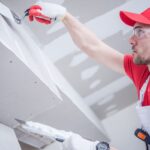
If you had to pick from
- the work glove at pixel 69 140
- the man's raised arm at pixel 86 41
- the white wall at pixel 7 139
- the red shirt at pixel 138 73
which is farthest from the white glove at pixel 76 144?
the man's raised arm at pixel 86 41

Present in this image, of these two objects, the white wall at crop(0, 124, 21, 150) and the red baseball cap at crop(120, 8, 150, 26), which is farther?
the red baseball cap at crop(120, 8, 150, 26)

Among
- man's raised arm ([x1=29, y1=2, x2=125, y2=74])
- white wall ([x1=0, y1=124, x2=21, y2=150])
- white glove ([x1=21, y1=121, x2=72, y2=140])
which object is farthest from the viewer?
man's raised arm ([x1=29, y1=2, x2=125, y2=74])

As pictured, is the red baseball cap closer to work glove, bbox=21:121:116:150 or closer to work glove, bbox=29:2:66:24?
work glove, bbox=29:2:66:24

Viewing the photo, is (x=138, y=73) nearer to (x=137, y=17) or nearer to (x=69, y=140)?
(x=137, y=17)

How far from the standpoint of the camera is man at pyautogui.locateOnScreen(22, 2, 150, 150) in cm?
139

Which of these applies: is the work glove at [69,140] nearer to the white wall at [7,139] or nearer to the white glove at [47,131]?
the white glove at [47,131]

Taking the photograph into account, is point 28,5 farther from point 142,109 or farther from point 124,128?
point 124,128

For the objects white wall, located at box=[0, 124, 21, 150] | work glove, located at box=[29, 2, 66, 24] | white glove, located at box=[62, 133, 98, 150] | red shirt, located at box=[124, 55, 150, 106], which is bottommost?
white glove, located at box=[62, 133, 98, 150]

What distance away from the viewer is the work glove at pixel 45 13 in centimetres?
132

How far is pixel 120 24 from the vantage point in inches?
76.7

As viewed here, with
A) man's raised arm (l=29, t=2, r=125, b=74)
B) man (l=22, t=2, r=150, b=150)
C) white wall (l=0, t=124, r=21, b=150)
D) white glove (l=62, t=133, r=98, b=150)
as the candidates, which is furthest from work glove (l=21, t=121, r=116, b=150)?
man's raised arm (l=29, t=2, r=125, b=74)

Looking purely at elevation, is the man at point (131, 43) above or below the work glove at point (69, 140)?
above

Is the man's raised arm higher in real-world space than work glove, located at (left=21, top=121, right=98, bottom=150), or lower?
higher

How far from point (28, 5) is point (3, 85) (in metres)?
0.55
